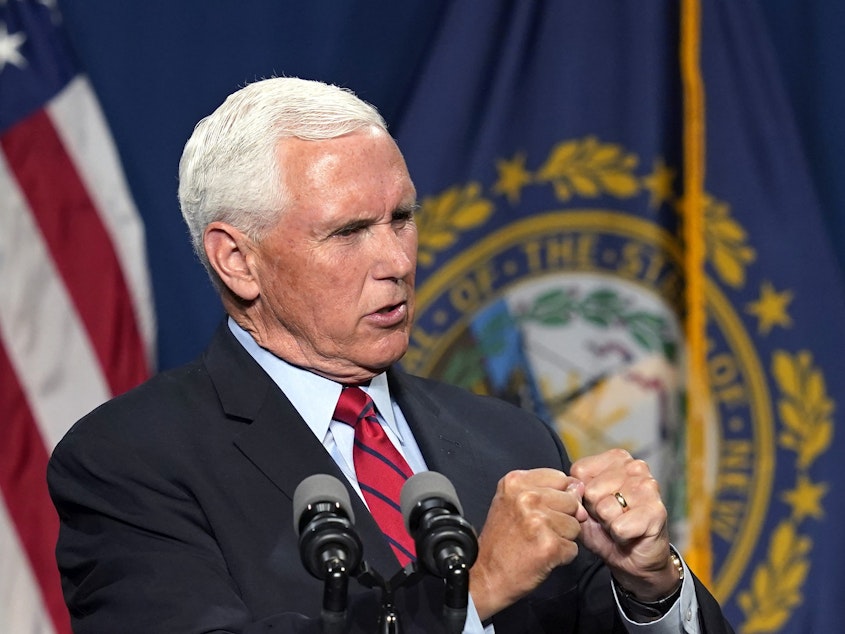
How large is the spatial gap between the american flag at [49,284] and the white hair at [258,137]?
1.51 metres

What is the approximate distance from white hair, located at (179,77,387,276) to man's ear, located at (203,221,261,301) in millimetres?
33

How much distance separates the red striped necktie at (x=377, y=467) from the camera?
2027 millimetres

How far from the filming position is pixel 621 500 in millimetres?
1909

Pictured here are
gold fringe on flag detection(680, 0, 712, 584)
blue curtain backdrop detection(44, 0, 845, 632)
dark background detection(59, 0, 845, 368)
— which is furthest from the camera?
dark background detection(59, 0, 845, 368)

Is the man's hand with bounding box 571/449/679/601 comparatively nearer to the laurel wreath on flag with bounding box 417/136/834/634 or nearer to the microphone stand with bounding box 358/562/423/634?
the microphone stand with bounding box 358/562/423/634

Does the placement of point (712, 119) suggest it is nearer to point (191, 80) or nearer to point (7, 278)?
point (191, 80)

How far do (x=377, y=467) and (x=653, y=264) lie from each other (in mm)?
2011

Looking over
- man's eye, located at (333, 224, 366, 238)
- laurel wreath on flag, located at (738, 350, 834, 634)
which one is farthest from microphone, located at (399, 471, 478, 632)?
laurel wreath on flag, located at (738, 350, 834, 634)

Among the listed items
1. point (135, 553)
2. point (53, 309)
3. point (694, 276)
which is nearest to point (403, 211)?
point (135, 553)

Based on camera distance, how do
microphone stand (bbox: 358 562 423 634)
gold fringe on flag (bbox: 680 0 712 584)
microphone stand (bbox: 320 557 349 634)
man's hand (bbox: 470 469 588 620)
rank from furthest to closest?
gold fringe on flag (bbox: 680 0 712 584)
man's hand (bbox: 470 469 588 620)
microphone stand (bbox: 358 562 423 634)
microphone stand (bbox: 320 557 349 634)

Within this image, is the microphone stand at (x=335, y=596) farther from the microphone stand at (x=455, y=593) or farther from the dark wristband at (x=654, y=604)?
the dark wristband at (x=654, y=604)

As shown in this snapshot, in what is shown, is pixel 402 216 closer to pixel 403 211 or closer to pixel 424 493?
pixel 403 211

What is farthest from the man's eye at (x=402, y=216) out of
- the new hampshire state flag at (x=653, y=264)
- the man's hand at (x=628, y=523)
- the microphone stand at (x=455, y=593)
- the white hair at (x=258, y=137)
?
the new hampshire state flag at (x=653, y=264)

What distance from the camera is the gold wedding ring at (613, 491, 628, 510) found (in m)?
1.90
